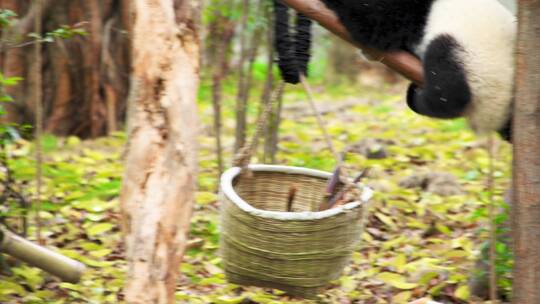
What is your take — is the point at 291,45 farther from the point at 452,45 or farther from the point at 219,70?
the point at 219,70

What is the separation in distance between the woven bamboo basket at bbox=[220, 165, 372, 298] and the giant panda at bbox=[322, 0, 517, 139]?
49 centimetres

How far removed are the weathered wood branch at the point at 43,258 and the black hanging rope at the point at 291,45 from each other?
108 cm

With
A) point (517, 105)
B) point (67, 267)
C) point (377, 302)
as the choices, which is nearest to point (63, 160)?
point (67, 267)

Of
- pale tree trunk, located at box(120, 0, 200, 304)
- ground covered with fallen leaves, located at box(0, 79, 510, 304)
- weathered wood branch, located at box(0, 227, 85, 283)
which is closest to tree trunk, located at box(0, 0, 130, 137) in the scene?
ground covered with fallen leaves, located at box(0, 79, 510, 304)

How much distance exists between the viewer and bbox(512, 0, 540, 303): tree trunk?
2180 mm

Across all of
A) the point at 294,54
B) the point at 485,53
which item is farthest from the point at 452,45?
the point at 294,54

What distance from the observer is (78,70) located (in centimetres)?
508

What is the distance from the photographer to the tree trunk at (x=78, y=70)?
189 inches

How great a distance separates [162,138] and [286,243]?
739 millimetres

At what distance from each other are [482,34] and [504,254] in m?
0.92

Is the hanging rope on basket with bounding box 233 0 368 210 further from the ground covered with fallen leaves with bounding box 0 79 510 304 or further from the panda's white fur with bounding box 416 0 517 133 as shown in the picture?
the ground covered with fallen leaves with bounding box 0 79 510 304

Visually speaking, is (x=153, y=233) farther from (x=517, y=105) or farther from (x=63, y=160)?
(x=63, y=160)

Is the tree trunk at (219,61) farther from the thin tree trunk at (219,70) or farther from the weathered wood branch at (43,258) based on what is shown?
the weathered wood branch at (43,258)

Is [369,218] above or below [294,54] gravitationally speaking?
below
